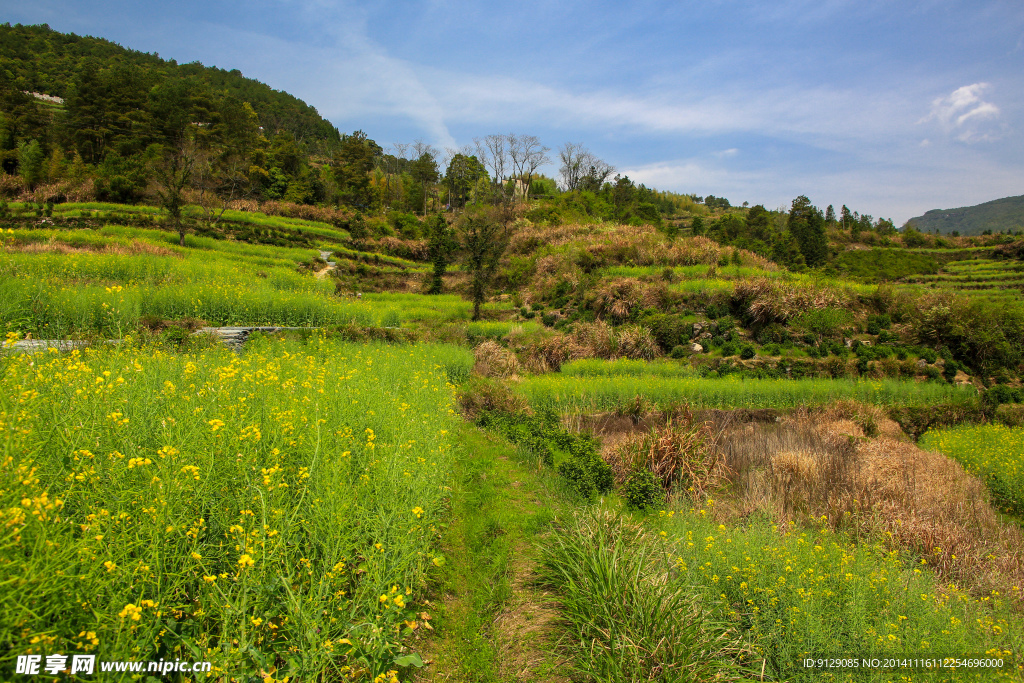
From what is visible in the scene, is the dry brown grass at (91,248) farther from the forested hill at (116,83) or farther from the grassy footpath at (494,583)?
the forested hill at (116,83)

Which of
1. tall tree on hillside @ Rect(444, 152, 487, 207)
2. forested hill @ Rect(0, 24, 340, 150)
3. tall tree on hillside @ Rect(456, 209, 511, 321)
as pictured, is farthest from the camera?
tall tree on hillside @ Rect(444, 152, 487, 207)

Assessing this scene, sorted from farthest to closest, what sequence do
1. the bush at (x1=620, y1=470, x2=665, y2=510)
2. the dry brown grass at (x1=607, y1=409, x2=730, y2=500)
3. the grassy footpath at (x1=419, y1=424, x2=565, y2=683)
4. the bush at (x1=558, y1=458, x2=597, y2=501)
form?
the dry brown grass at (x1=607, y1=409, x2=730, y2=500)
the bush at (x1=558, y1=458, x2=597, y2=501)
the bush at (x1=620, y1=470, x2=665, y2=510)
the grassy footpath at (x1=419, y1=424, x2=565, y2=683)

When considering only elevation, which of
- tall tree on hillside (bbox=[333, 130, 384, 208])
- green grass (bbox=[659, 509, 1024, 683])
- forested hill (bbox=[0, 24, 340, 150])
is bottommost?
green grass (bbox=[659, 509, 1024, 683])

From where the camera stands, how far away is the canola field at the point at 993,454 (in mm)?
7812

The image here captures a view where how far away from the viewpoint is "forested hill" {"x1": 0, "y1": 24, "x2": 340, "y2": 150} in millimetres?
50969

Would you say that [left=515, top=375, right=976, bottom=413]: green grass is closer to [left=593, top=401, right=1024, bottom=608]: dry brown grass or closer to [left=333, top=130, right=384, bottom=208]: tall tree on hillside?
[left=593, top=401, right=1024, bottom=608]: dry brown grass

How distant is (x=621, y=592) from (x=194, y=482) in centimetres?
351

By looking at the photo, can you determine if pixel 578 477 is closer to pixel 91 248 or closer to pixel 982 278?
pixel 91 248

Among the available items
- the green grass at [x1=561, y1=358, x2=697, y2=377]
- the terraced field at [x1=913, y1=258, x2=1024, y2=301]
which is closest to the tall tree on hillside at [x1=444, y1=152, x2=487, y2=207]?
the terraced field at [x1=913, y1=258, x2=1024, y2=301]

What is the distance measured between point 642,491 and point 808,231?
138 feet

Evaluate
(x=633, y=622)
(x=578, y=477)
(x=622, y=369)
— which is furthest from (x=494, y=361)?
(x=633, y=622)

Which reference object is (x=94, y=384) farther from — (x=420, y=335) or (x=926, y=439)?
(x=926, y=439)

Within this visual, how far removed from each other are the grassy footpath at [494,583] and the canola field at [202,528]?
366mm

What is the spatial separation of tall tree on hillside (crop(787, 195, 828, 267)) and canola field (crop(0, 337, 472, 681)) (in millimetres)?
42428
